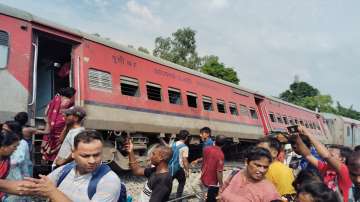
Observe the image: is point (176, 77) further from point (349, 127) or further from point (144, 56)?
point (349, 127)

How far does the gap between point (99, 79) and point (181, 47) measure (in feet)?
125

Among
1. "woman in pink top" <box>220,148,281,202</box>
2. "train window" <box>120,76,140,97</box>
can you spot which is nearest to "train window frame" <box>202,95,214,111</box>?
"train window" <box>120,76,140,97</box>

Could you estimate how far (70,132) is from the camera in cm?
512

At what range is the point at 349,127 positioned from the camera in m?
32.1

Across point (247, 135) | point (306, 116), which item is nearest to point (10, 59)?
point (247, 135)

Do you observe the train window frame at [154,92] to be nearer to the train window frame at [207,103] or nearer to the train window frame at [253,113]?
the train window frame at [207,103]

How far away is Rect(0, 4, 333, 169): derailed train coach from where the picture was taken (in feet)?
24.6

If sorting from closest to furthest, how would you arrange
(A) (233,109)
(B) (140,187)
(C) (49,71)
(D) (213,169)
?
(D) (213,169), (B) (140,187), (C) (49,71), (A) (233,109)

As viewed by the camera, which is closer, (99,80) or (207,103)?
(99,80)

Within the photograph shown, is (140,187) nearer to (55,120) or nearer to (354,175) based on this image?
(55,120)

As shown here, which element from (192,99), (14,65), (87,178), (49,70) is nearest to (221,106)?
(192,99)

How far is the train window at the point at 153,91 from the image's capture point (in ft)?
36.3

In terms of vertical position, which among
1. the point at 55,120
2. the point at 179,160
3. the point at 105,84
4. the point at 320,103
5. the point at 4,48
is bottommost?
the point at 179,160

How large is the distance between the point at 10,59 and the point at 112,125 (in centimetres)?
283
